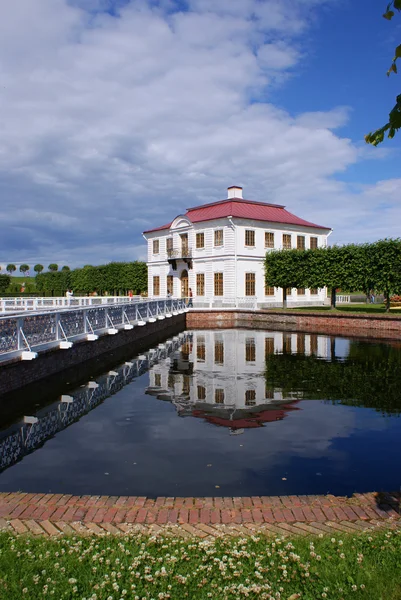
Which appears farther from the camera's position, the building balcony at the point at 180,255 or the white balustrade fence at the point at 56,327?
the building balcony at the point at 180,255

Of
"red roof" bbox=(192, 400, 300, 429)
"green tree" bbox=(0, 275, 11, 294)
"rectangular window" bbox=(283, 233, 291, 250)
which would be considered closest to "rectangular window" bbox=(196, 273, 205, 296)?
"rectangular window" bbox=(283, 233, 291, 250)

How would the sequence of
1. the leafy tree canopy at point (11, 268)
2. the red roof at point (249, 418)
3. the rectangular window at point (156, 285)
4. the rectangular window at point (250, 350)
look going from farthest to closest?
the leafy tree canopy at point (11, 268) → the rectangular window at point (156, 285) → the rectangular window at point (250, 350) → the red roof at point (249, 418)

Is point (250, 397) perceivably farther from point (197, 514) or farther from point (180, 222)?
point (180, 222)

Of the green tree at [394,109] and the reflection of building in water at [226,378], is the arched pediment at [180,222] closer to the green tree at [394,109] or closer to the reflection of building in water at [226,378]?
the reflection of building in water at [226,378]

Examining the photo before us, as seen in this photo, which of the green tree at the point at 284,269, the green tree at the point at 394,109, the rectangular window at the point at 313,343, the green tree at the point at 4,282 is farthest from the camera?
the green tree at the point at 4,282

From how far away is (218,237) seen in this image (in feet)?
130

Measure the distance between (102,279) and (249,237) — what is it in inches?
1018

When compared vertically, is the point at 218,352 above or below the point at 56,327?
below

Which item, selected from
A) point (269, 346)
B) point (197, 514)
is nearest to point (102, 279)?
point (269, 346)

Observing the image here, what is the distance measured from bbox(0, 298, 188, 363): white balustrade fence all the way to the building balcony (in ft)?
70.6

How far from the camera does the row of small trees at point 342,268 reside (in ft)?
99.1

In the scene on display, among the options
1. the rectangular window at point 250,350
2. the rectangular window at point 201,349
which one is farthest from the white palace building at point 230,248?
the rectangular window at point 250,350

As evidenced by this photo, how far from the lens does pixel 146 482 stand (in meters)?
6.09

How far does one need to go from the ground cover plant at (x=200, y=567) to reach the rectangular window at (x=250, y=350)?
515 inches
